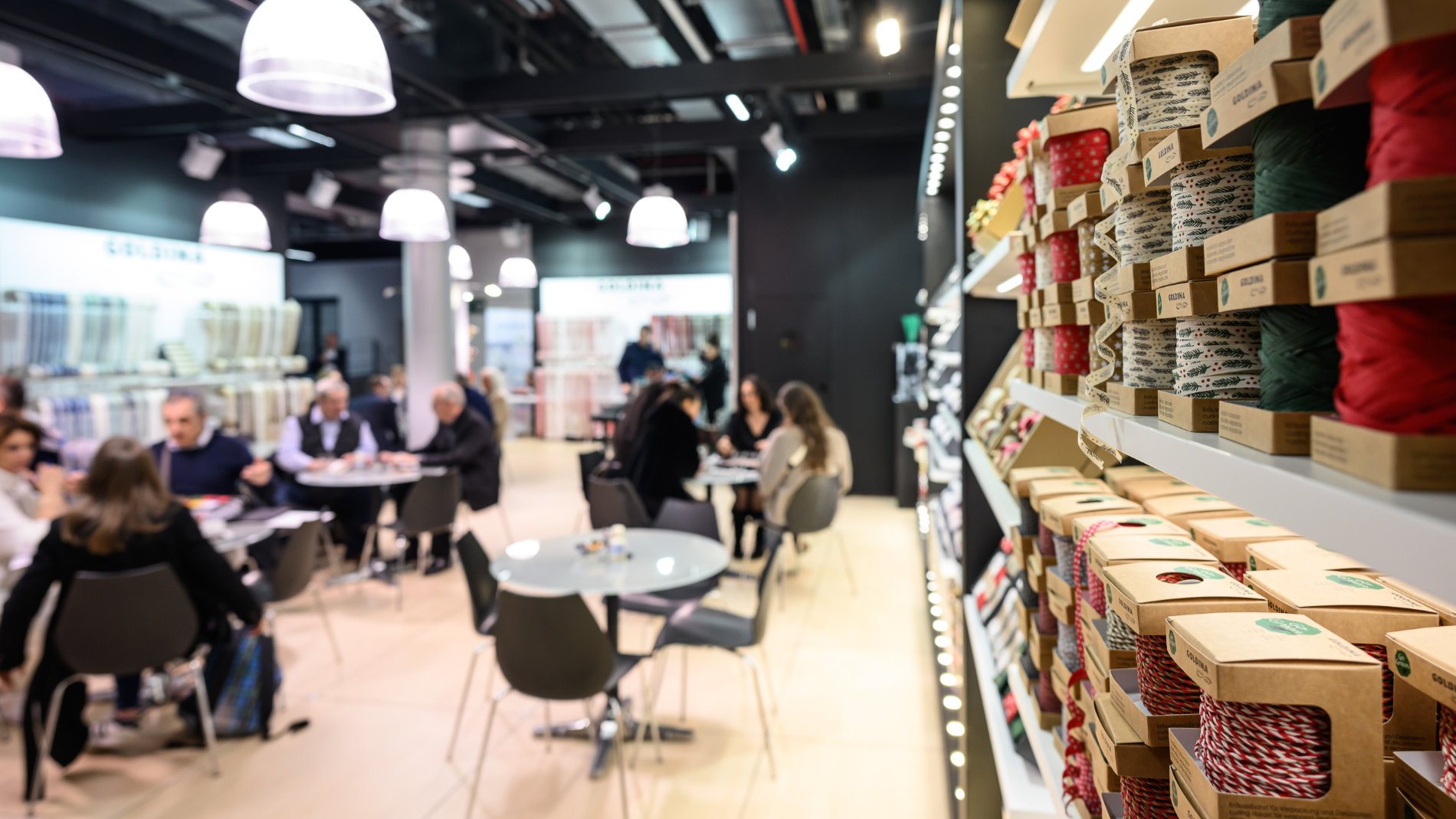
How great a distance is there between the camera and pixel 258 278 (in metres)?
9.44

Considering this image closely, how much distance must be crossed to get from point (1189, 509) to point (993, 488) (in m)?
0.79

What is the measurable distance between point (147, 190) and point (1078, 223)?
9637mm

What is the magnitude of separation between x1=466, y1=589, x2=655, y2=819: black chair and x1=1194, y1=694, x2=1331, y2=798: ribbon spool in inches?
95.3

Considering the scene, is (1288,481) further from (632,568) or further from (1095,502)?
(632,568)

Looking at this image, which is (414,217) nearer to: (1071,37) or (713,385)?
(1071,37)

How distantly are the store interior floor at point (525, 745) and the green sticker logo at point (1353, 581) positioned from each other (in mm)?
2616

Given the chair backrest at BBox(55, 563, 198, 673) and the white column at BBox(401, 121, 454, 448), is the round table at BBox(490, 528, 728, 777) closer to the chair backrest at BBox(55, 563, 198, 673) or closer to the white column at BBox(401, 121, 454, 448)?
the chair backrest at BBox(55, 563, 198, 673)

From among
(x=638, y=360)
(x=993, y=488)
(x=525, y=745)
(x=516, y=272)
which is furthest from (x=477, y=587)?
(x=638, y=360)

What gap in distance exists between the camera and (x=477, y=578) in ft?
12.2

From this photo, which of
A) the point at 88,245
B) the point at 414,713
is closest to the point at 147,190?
the point at 88,245

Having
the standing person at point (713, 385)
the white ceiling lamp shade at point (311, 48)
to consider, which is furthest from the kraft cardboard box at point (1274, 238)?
the standing person at point (713, 385)

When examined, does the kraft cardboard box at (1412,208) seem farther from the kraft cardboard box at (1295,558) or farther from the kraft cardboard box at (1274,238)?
the kraft cardboard box at (1295,558)

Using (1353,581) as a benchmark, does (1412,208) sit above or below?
above

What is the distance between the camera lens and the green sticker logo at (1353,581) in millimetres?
973
